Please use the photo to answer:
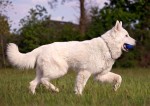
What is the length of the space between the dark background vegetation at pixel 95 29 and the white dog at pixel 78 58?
20.6 metres

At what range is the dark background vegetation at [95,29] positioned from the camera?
106 ft

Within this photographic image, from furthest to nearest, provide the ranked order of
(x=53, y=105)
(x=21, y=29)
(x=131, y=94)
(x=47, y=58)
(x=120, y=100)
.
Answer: (x=21, y=29), (x=47, y=58), (x=131, y=94), (x=120, y=100), (x=53, y=105)

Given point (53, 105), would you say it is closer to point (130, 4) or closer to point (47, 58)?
point (47, 58)

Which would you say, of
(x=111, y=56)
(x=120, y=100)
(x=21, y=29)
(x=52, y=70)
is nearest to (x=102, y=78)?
(x=111, y=56)

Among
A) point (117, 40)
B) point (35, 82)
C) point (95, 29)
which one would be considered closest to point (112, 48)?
point (117, 40)

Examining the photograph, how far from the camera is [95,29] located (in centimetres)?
3269

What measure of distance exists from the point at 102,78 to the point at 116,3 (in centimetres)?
2548

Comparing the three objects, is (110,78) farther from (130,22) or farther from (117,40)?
(130,22)

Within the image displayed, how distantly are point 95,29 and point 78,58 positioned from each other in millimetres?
22761

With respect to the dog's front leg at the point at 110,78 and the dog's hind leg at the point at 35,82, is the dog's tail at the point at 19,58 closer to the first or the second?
the dog's hind leg at the point at 35,82

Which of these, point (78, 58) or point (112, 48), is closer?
point (78, 58)

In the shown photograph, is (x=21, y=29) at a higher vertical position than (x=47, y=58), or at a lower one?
lower

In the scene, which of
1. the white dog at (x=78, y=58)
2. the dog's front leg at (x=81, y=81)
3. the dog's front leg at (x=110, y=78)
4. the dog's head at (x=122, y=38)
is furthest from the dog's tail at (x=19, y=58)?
the dog's head at (x=122, y=38)

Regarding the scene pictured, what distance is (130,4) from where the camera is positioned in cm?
3512
